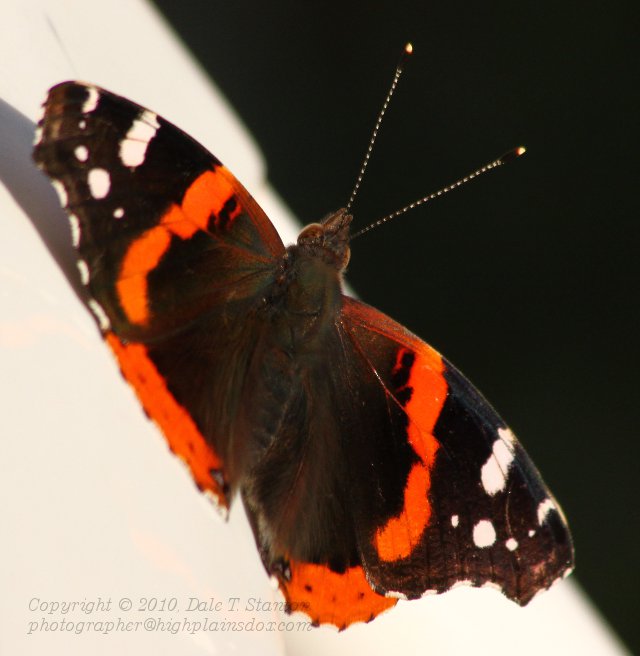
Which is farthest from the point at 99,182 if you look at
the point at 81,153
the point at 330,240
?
the point at 330,240

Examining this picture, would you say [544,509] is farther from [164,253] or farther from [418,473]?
[164,253]

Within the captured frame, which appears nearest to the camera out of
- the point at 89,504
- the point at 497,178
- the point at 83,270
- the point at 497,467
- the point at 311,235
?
the point at 89,504

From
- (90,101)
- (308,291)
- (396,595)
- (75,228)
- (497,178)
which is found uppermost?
(90,101)

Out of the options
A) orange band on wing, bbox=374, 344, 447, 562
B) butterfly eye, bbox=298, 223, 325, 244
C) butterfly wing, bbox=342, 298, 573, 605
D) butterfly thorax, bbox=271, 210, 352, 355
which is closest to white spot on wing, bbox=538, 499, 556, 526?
butterfly wing, bbox=342, 298, 573, 605

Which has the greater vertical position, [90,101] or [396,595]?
[90,101]

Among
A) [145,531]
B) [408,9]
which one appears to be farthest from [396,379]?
[408,9]

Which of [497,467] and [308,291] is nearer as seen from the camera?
[497,467]

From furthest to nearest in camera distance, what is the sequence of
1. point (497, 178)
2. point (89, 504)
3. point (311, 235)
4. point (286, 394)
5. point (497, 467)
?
point (497, 178), point (311, 235), point (286, 394), point (497, 467), point (89, 504)
